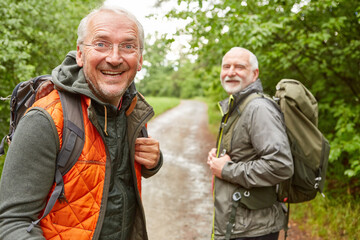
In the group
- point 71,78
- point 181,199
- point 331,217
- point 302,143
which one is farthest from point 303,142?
point 181,199

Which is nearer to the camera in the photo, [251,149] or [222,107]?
[251,149]

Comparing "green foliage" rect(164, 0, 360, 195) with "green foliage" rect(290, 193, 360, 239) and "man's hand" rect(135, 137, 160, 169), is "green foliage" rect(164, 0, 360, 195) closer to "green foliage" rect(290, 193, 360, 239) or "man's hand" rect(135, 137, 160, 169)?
"green foliage" rect(290, 193, 360, 239)

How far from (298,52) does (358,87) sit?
1.45 meters

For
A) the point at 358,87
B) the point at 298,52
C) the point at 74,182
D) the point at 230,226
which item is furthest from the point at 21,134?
the point at 358,87

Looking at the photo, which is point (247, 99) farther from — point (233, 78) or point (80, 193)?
point (80, 193)

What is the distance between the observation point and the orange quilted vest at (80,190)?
1.31 metres

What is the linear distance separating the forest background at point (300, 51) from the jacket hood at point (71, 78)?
9.66ft

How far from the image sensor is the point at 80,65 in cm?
159

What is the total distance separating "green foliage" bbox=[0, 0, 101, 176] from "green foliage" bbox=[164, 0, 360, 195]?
2.78 meters

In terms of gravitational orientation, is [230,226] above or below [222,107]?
below

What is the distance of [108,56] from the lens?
152cm

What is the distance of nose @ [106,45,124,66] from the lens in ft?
4.94

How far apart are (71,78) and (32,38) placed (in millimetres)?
5525

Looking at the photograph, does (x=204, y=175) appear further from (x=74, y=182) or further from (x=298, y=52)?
(x=74, y=182)
